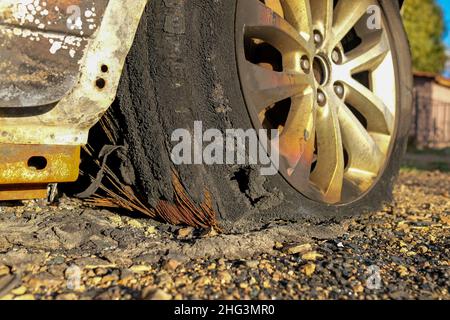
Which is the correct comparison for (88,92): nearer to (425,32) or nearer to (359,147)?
(359,147)

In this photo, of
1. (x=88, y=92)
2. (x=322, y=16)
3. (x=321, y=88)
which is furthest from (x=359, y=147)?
(x=88, y=92)

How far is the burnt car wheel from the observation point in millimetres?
2027

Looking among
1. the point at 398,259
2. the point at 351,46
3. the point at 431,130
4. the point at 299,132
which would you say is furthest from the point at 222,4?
the point at 431,130

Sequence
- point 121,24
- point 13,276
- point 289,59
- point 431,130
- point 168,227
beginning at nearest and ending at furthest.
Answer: point 13,276 → point 121,24 → point 168,227 → point 289,59 → point 431,130

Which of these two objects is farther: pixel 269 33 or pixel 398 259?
pixel 269 33

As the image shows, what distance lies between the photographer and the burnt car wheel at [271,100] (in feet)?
6.65

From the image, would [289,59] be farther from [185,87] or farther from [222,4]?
[185,87]

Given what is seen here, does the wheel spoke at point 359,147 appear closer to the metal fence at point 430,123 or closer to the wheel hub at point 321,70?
the wheel hub at point 321,70

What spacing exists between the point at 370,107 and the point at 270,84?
1.03 metres

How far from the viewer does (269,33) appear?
2395 millimetres

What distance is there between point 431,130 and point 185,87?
680 inches

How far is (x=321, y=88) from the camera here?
2.78m

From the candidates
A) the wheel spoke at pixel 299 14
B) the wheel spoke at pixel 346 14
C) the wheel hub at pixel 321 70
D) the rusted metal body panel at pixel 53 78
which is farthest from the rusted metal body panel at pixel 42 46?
the wheel spoke at pixel 346 14
